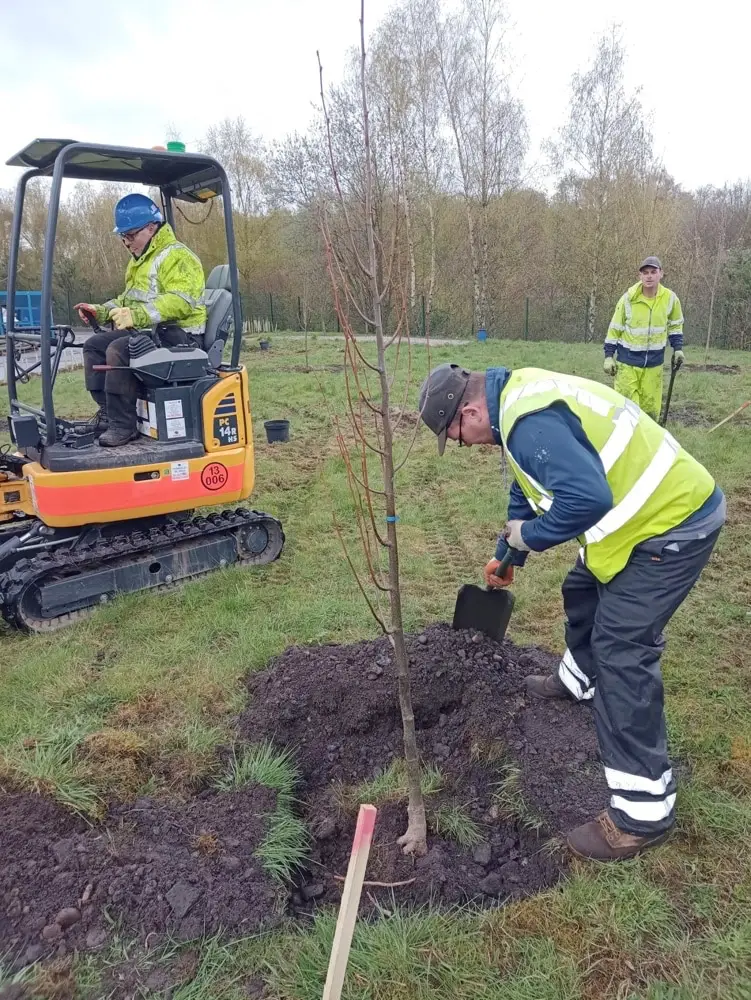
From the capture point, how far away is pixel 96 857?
97.7 inches

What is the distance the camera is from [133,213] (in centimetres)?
445

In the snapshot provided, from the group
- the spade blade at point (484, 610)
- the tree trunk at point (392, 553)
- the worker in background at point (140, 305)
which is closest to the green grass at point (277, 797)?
the tree trunk at point (392, 553)

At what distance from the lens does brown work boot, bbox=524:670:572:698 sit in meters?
3.37

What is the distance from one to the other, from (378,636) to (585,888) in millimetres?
1906

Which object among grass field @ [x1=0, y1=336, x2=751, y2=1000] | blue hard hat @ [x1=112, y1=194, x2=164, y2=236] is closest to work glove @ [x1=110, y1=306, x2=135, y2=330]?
blue hard hat @ [x1=112, y1=194, x2=164, y2=236]

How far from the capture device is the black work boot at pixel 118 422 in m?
4.82

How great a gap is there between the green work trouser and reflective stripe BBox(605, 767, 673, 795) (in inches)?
236

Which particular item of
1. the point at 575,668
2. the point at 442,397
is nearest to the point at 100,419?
the point at 442,397

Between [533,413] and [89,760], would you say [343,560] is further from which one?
[533,413]

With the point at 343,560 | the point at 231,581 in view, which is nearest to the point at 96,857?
the point at 231,581

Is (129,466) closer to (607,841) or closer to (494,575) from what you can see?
(494,575)

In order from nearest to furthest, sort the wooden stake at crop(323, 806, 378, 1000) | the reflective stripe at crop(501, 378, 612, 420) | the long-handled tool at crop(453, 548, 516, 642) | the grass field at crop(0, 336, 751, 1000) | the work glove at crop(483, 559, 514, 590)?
the wooden stake at crop(323, 806, 378, 1000), the grass field at crop(0, 336, 751, 1000), the reflective stripe at crop(501, 378, 612, 420), the work glove at crop(483, 559, 514, 590), the long-handled tool at crop(453, 548, 516, 642)

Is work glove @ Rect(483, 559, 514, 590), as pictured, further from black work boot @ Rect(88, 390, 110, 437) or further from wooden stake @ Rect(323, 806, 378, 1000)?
black work boot @ Rect(88, 390, 110, 437)

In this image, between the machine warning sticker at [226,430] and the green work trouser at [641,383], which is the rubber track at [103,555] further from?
the green work trouser at [641,383]
